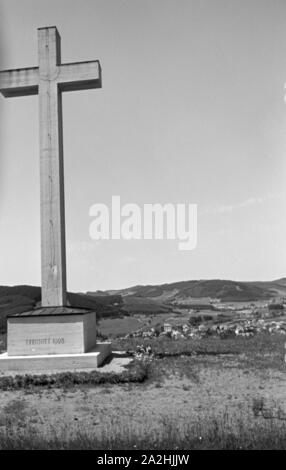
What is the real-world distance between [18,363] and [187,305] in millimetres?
35172

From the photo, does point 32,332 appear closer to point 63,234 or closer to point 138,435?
point 63,234

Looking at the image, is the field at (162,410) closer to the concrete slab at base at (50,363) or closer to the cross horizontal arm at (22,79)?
the concrete slab at base at (50,363)

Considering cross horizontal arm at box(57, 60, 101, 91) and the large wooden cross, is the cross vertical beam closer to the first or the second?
the large wooden cross

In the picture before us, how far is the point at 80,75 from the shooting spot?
47.7 ft

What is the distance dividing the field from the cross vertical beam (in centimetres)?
318

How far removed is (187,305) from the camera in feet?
153

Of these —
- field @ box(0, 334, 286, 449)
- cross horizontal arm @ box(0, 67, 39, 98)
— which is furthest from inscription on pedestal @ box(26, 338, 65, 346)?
cross horizontal arm @ box(0, 67, 39, 98)

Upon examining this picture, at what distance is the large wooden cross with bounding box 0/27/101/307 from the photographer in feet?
46.1

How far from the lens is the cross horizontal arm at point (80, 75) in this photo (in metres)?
14.4

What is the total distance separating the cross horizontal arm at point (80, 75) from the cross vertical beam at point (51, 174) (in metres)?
0.24

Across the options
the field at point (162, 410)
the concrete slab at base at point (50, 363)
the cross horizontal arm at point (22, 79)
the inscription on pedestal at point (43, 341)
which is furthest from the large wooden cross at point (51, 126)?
the field at point (162, 410)

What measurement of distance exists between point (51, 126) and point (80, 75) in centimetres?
191

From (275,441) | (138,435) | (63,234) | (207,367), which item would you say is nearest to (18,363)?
(63,234)

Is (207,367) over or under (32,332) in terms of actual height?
under
